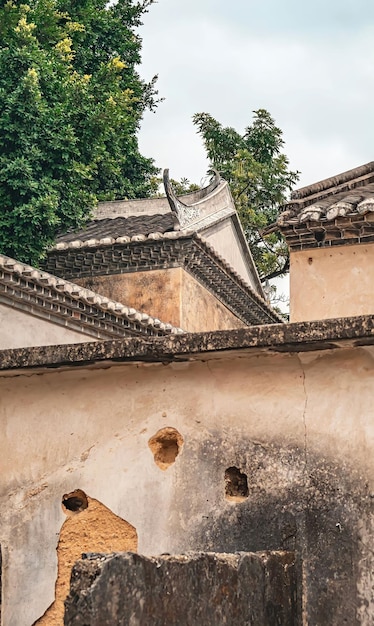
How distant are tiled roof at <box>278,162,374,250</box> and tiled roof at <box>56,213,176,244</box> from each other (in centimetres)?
560

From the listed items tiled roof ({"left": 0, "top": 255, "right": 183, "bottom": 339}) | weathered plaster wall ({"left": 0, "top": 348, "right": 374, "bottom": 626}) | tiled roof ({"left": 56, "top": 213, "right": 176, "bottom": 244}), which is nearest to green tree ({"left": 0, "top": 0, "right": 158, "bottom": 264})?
tiled roof ({"left": 56, "top": 213, "right": 176, "bottom": 244})

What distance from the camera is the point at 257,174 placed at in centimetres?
2586

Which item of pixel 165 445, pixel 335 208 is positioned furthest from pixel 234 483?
pixel 335 208

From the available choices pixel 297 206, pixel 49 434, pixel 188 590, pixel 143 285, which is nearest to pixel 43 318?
pixel 297 206

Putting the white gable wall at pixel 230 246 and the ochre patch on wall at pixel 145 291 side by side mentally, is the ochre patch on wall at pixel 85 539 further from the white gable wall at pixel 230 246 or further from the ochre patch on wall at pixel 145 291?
the white gable wall at pixel 230 246

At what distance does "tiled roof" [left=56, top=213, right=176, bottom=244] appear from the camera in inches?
674

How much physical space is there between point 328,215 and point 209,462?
17.6ft

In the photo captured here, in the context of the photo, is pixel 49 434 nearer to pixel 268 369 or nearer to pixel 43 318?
pixel 268 369

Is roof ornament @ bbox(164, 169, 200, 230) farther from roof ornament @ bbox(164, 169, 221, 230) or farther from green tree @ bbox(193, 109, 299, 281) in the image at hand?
green tree @ bbox(193, 109, 299, 281)

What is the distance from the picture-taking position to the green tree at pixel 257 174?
25422mm

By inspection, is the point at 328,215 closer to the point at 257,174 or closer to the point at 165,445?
the point at 165,445

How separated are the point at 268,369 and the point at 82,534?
1330mm

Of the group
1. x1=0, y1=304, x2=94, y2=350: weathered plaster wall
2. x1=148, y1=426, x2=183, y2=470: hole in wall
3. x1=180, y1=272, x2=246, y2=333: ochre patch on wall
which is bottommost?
x1=148, y1=426, x2=183, y2=470: hole in wall

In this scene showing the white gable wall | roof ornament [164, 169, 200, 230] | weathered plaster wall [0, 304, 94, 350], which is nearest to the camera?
weathered plaster wall [0, 304, 94, 350]
